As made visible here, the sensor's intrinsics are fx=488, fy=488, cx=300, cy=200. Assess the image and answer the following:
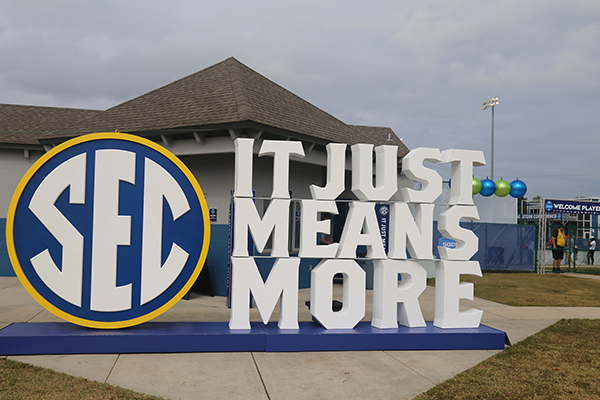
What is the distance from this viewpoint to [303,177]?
13.5 m

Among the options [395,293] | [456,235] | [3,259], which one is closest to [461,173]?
[456,235]

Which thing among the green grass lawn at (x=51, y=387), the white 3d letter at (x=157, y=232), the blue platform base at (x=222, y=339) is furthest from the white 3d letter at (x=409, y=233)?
the green grass lawn at (x=51, y=387)

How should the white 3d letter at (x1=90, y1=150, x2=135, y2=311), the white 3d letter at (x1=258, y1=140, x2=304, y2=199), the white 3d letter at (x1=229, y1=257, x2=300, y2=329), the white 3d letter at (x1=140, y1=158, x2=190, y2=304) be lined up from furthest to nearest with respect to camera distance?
the white 3d letter at (x1=258, y1=140, x2=304, y2=199), the white 3d letter at (x1=229, y1=257, x2=300, y2=329), the white 3d letter at (x1=140, y1=158, x2=190, y2=304), the white 3d letter at (x1=90, y1=150, x2=135, y2=311)

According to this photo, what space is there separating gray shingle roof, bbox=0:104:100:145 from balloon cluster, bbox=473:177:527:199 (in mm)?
14970

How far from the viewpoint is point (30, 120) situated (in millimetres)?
16250

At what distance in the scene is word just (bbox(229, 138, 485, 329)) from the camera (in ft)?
22.4

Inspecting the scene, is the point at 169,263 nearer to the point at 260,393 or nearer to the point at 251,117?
the point at 260,393

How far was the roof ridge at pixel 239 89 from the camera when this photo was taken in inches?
425

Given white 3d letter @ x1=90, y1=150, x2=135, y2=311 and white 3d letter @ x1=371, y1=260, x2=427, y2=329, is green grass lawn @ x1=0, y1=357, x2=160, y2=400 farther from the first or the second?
white 3d letter @ x1=371, y1=260, x2=427, y2=329

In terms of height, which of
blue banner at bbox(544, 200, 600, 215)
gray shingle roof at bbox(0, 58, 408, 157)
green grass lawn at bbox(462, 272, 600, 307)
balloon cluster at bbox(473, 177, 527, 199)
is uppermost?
gray shingle roof at bbox(0, 58, 408, 157)

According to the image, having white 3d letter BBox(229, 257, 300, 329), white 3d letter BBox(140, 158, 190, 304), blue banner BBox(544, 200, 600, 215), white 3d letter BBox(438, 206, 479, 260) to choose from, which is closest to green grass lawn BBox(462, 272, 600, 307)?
blue banner BBox(544, 200, 600, 215)

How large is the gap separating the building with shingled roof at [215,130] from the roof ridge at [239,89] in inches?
1.1

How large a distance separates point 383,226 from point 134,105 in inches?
302

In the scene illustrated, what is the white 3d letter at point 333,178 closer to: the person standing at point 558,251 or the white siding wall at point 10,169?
the white siding wall at point 10,169
